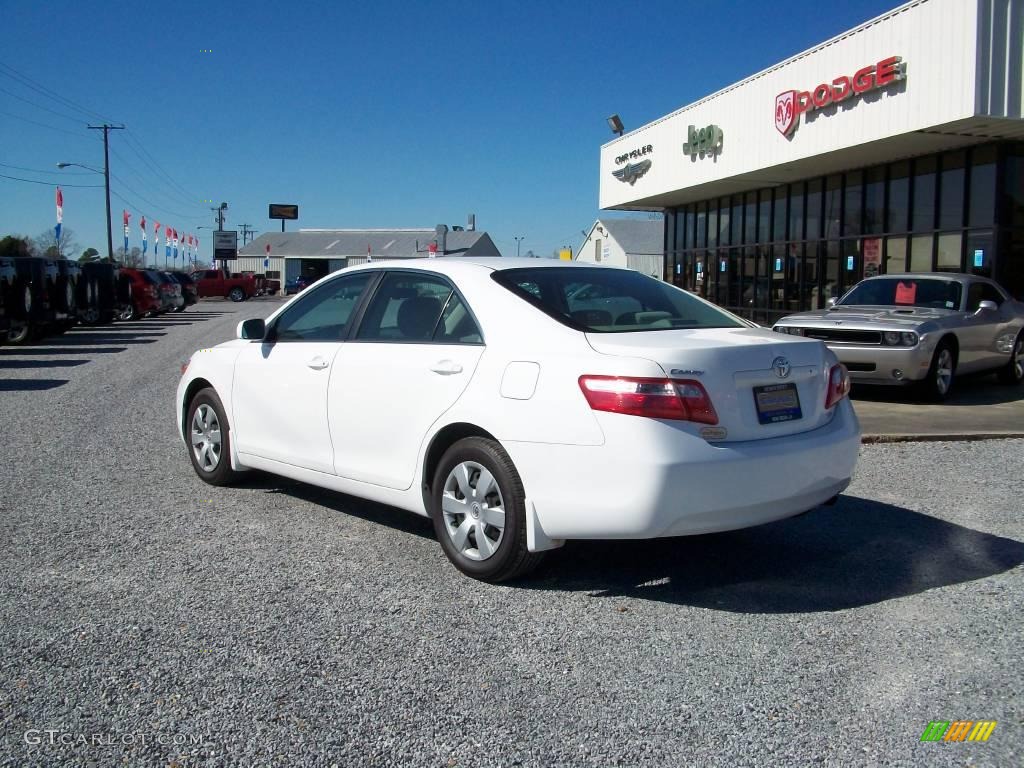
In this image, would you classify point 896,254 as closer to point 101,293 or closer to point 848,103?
point 848,103

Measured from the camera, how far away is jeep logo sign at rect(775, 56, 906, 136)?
16.2 metres

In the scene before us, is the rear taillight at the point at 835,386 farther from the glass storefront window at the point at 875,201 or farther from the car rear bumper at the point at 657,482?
the glass storefront window at the point at 875,201

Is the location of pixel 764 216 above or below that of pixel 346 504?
above

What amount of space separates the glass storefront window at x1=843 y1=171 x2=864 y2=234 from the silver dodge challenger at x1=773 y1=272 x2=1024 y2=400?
8.47m

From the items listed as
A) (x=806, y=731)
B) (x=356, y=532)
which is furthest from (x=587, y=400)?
(x=356, y=532)

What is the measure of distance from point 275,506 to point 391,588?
1.81 metres

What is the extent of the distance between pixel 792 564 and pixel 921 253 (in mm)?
15324

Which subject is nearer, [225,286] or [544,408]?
[544,408]

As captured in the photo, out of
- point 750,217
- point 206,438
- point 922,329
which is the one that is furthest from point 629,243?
point 206,438

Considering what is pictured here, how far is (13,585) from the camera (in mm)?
4430

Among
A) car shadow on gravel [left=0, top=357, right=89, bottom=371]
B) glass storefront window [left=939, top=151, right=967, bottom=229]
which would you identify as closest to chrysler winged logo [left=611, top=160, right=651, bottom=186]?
glass storefront window [left=939, top=151, right=967, bottom=229]

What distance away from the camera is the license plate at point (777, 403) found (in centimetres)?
421

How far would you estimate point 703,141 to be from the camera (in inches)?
930

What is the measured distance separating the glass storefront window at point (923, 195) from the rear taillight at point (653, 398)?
630 inches
